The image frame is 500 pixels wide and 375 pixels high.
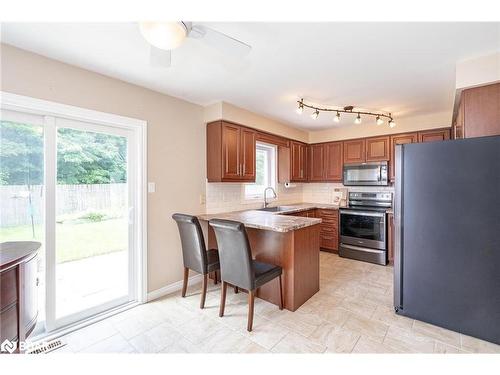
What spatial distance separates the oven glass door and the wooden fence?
11.3 ft

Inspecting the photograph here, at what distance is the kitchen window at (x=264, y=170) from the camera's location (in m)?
4.30

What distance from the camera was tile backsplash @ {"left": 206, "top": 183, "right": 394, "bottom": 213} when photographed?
337cm

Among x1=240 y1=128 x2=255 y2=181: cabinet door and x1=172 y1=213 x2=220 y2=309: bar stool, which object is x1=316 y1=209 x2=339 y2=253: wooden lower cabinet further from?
x1=172 y1=213 x2=220 y2=309: bar stool

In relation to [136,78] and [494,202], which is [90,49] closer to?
[136,78]

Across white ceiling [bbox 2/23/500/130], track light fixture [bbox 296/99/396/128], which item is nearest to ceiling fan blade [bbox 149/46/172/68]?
white ceiling [bbox 2/23/500/130]

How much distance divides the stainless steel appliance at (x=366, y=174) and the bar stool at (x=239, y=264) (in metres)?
2.72

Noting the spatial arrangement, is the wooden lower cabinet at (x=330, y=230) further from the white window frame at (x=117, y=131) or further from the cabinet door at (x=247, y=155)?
the white window frame at (x=117, y=131)

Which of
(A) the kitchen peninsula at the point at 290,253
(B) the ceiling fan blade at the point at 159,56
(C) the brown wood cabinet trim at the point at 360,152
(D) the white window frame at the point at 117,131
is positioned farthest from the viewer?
(C) the brown wood cabinet trim at the point at 360,152

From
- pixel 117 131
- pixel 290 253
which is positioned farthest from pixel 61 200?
pixel 290 253

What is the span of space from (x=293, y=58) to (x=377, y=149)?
286cm

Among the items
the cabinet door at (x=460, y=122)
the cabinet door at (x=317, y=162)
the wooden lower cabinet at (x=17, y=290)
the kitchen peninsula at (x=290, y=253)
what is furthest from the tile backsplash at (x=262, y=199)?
the wooden lower cabinet at (x=17, y=290)

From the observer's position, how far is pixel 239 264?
209 centimetres
